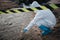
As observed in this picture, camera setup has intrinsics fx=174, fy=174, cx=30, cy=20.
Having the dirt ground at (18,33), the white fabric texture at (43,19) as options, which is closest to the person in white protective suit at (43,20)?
the white fabric texture at (43,19)

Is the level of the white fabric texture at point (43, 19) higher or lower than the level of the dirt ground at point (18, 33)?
higher

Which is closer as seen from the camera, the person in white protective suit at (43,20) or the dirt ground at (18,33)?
the person in white protective suit at (43,20)

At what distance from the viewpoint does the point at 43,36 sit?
12.1 ft

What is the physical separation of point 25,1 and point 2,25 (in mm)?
3302

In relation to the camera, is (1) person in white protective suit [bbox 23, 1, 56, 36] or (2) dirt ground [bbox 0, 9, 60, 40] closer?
(1) person in white protective suit [bbox 23, 1, 56, 36]

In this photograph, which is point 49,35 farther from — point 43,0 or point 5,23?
point 43,0

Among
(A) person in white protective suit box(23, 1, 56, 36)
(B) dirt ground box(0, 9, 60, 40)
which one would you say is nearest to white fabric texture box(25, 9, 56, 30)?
(A) person in white protective suit box(23, 1, 56, 36)

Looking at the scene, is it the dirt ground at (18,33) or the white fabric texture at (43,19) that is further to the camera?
the dirt ground at (18,33)

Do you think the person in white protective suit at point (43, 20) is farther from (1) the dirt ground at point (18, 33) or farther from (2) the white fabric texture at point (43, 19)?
Result: (1) the dirt ground at point (18, 33)

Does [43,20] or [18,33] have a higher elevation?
[43,20]

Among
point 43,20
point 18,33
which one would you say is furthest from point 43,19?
point 18,33

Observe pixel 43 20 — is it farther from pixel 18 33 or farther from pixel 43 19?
pixel 18 33

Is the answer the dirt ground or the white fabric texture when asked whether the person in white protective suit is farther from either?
the dirt ground

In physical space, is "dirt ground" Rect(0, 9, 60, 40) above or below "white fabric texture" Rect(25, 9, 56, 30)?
below
